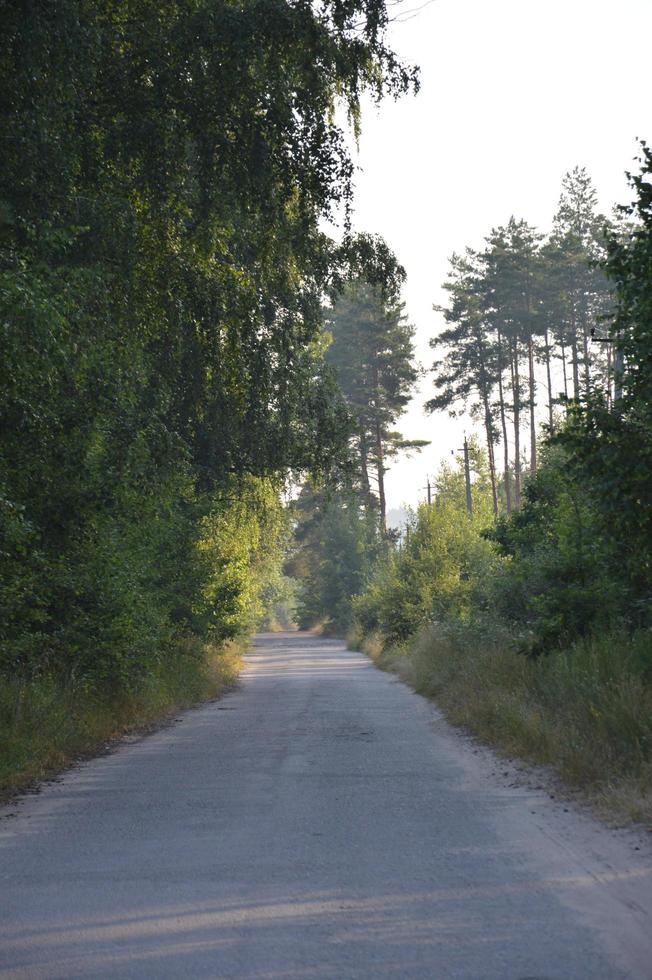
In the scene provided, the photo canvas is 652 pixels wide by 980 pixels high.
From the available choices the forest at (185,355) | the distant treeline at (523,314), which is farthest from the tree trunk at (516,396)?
the forest at (185,355)

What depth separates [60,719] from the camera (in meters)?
13.2

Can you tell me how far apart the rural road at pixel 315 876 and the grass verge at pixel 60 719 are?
1.26 ft

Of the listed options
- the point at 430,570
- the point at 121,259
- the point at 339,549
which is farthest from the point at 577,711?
the point at 339,549

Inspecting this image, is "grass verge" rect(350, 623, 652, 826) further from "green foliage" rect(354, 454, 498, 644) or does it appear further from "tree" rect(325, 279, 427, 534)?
"tree" rect(325, 279, 427, 534)

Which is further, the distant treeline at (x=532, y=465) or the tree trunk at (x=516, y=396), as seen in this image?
the tree trunk at (x=516, y=396)

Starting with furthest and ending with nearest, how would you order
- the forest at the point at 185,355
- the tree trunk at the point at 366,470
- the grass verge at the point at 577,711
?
1. the tree trunk at the point at 366,470
2. the forest at the point at 185,355
3. the grass verge at the point at 577,711

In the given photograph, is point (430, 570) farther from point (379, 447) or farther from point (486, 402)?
point (379, 447)

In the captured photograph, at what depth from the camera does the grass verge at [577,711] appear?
946 centimetres

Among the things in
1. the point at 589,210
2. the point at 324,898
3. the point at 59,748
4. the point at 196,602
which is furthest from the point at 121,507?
the point at 589,210

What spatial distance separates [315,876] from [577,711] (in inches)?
222

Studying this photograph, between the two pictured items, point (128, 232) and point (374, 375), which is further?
point (374, 375)

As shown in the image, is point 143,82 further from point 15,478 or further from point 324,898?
point 324,898

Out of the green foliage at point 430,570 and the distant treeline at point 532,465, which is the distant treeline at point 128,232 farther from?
the green foliage at point 430,570

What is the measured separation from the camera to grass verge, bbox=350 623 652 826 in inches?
372
